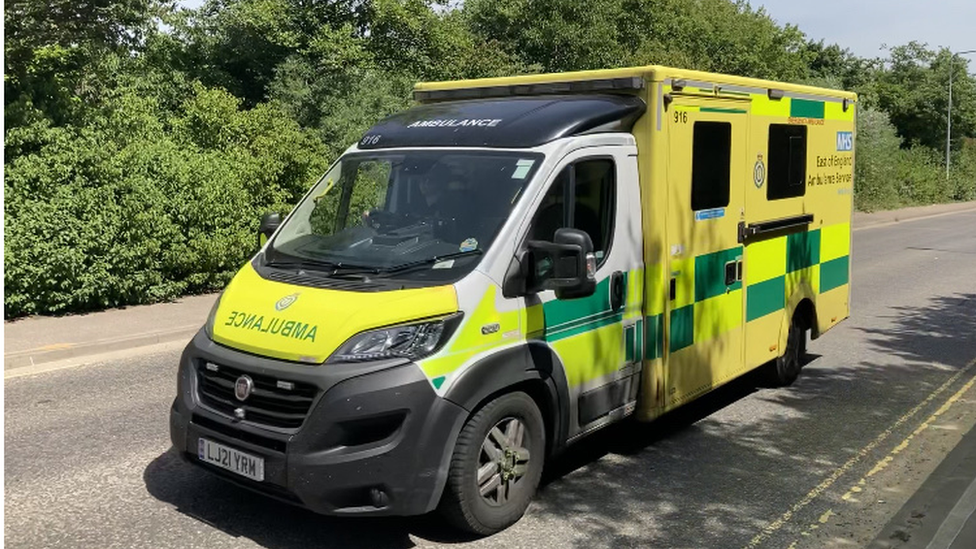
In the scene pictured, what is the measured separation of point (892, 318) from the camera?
35.9ft

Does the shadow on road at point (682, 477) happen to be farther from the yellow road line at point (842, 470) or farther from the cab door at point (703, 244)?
the cab door at point (703, 244)

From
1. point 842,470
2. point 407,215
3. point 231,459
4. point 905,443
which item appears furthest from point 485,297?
point 905,443

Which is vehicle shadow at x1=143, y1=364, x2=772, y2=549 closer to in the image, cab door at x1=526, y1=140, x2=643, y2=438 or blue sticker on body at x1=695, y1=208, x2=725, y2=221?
cab door at x1=526, y1=140, x2=643, y2=438

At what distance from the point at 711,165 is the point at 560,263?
6.83ft

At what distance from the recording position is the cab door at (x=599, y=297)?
4.80 m

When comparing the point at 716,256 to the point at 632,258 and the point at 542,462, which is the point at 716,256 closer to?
the point at 632,258

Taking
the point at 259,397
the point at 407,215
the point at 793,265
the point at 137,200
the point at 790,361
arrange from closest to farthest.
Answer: the point at 259,397 < the point at 407,215 < the point at 793,265 < the point at 790,361 < the point at 137,200

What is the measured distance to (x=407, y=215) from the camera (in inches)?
193

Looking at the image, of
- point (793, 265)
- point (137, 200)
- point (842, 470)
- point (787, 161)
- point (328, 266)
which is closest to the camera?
point (328, 266)

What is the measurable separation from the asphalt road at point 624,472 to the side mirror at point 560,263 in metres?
1.30

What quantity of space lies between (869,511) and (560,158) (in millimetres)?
2687

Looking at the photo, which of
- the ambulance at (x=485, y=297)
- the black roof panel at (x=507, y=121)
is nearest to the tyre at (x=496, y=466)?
the ambulance at (x=485, y=297)

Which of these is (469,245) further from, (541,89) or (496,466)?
(541,89)

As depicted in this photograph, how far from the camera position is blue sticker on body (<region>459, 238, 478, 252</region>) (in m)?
4.55
